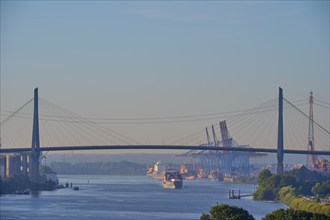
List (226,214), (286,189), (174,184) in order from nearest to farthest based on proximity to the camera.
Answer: (226,214), (286,189), (174,184)

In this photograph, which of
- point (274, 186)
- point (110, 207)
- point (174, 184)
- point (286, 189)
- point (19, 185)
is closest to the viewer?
point (110, 207)

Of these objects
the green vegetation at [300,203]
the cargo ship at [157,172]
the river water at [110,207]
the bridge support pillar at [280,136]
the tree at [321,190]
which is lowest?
the river water at [110,207]

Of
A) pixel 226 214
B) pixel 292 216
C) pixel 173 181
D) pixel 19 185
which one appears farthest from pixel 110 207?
pixel 173 181

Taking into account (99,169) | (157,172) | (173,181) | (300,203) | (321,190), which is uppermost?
(99,169)

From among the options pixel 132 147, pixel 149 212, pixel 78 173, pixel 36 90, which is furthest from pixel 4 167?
pixel 78 173

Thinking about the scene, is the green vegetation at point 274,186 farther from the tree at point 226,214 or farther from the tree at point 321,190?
the tree at point 226,214

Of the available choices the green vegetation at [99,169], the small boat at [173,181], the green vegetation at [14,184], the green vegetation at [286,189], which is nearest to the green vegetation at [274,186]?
the green vegetation at [286,189]

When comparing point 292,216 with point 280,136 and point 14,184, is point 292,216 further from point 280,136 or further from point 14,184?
point 14,184

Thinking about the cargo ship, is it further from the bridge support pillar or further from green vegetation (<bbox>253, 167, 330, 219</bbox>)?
green vegetation (<bbox>253, 167, 330, 219</bbox>)

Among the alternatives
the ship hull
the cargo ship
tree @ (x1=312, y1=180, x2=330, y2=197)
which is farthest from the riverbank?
the cargo ship
